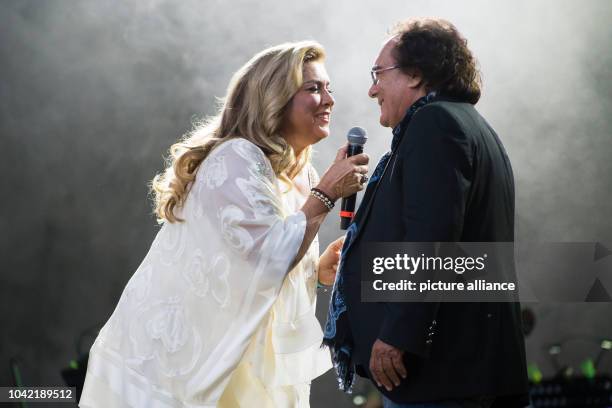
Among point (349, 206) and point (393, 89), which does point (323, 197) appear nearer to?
point (349, 206)

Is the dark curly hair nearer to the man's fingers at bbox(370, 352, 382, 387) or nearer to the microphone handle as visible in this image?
the microphone handle

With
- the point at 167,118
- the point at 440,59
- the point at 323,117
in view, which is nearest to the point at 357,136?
the point at 323,117

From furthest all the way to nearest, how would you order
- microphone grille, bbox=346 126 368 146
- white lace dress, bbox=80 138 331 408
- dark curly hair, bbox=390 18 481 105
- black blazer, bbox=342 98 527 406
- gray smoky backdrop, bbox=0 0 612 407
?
gray smoky backdrop, bbox=0 0 612 407, microphone grille, bbox=346 126 368 146, white lace dress, bbox=80 138 331 408, dark curly hair, bbox=390 18 481 105, black blazer, bbox=342 98 527 406

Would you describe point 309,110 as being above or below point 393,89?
above

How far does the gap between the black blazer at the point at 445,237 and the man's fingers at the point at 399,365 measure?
0.10 feet

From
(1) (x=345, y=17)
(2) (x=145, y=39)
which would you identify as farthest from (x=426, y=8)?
(2) (x=145, y=39)

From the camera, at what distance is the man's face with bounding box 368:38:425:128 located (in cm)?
207

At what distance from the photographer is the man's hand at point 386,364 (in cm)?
177

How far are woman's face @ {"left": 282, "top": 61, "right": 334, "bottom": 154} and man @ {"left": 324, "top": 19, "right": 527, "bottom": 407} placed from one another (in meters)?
0.60

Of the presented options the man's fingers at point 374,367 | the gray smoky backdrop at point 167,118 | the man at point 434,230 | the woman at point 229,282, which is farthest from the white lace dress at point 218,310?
the gray smoky backdrop at point 167,118

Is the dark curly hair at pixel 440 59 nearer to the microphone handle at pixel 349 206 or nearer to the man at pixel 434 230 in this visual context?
the man at pixel 434 230

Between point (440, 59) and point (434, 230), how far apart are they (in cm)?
53

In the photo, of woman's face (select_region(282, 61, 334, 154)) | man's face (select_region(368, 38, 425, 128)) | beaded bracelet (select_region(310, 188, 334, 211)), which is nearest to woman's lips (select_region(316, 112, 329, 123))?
woman's face (select_region(282, 61, 334, 154))

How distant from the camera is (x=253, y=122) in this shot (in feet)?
8.41
